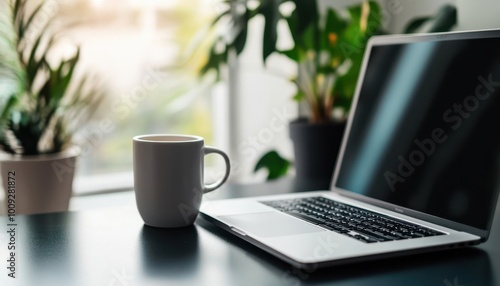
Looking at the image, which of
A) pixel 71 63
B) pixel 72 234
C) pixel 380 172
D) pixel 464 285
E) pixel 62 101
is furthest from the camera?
pixel 62 101

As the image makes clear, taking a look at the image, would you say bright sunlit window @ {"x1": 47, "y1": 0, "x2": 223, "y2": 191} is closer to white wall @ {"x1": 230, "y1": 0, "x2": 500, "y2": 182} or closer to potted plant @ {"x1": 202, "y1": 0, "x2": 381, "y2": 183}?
white wall @ {"x1": 230, "y1": 0, "x2": 500, "y2": 182}

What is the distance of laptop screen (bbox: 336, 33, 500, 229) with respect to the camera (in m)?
0.82

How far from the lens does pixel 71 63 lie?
5.04 ft

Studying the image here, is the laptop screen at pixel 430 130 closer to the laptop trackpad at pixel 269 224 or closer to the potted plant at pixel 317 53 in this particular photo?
the laptop trackpad at pixel 269 224

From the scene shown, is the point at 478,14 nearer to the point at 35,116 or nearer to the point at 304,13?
the point at 304,13

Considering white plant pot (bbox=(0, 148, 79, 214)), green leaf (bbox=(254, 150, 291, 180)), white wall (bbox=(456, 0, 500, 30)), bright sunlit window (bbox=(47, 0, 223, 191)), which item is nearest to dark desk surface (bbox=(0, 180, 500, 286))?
white wall (bbox=(456, 0, 500, 30))

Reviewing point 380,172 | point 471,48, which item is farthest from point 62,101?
point 471,48

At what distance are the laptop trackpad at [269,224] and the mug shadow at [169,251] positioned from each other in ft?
0.19

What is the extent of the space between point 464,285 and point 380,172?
0.35 metres

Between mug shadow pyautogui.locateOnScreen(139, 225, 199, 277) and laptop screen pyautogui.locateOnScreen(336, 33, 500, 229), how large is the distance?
307 mm

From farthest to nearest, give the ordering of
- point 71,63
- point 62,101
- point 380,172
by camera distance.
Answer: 1. point 62,101
2. point 71,63
3. point 380,172

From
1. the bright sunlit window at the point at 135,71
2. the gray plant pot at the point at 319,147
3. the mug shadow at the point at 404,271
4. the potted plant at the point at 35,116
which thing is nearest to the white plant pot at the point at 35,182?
the potted plant at the point at 35,116

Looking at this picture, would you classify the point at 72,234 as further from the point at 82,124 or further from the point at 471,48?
the point at 82,124

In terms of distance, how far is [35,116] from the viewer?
1.50 meters
